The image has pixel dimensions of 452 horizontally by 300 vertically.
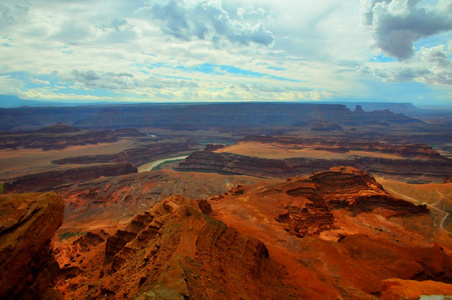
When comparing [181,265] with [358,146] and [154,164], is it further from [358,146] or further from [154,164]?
[358,146]

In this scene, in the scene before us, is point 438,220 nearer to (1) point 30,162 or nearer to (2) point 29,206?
(2) point 29,206

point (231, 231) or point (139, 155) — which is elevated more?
point (231, 231)

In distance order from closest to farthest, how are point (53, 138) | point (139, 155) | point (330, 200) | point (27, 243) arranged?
point (27, 243) → point (330, 200) → point (139, 155) → point (53, 138)

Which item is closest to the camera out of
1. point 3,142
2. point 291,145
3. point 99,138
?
point 3,142

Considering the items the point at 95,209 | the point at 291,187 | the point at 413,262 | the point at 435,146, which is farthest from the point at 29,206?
the point at 435,146

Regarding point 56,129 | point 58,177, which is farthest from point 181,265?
point 56,129

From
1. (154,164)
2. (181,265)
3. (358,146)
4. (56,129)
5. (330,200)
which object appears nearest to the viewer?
(181,265)

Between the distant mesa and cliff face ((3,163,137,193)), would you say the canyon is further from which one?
the distant mesa
